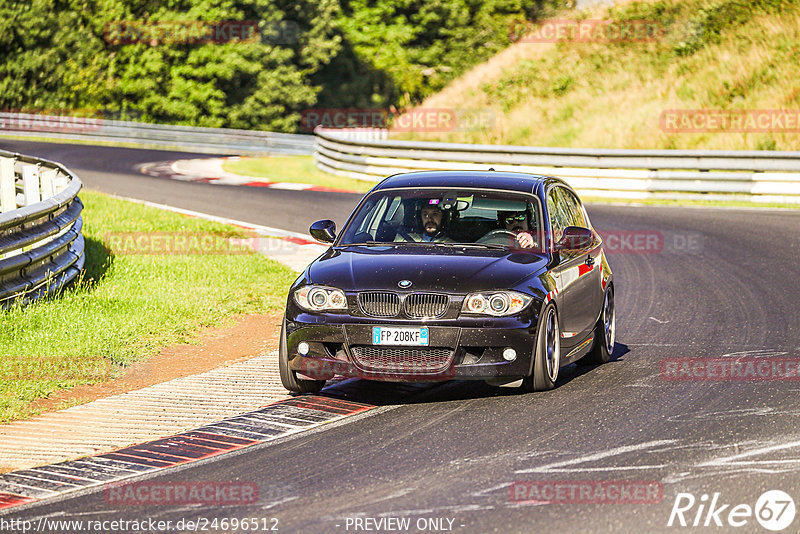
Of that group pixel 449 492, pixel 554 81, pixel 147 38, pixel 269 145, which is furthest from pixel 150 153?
pixel 449 492

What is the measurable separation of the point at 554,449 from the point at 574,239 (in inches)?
105

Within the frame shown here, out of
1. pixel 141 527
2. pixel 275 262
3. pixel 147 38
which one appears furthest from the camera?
pixel 147 38

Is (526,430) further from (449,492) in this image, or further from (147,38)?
(147,38)

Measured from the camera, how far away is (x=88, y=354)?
9.63 m

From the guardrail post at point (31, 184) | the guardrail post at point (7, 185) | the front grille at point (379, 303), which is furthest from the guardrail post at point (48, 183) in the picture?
the front grille at point (379, 303)

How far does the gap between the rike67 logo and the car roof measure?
4.04m

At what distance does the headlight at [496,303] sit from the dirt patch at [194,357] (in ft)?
9.07

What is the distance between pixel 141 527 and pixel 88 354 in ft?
14.7

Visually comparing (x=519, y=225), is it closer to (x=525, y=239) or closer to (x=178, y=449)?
(x=525, y=239)

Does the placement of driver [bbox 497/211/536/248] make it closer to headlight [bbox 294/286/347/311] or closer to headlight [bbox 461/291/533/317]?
headlight [bbox 461/291/533/317]

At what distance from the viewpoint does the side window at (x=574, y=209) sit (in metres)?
10.0

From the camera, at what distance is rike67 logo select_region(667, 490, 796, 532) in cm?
534

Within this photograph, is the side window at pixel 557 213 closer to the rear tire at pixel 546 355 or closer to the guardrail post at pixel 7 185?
the rear tire at pixel 546 355

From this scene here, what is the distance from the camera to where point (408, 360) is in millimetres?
7820
